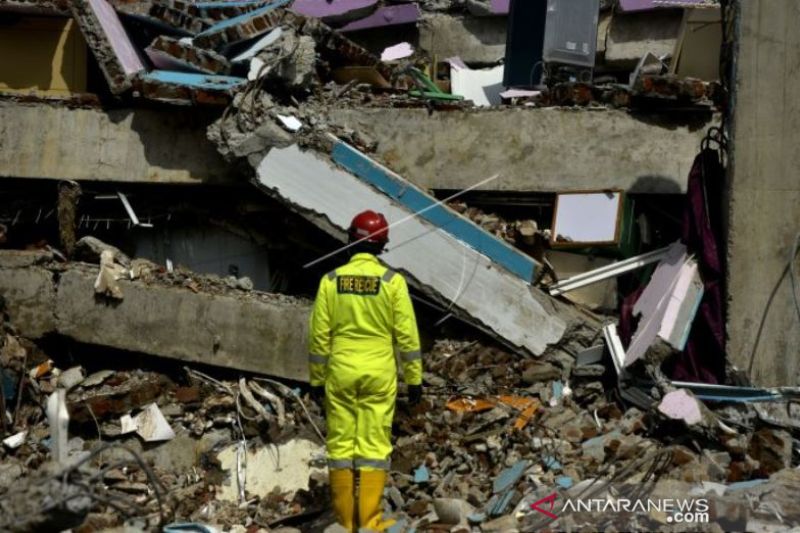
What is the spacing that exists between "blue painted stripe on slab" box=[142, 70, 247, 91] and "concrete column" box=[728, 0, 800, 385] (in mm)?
3734

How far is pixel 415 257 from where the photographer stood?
8.04 m

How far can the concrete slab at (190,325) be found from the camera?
26.7ft

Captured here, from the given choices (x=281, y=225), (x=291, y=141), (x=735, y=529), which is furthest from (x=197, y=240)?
(x=735, y=529)

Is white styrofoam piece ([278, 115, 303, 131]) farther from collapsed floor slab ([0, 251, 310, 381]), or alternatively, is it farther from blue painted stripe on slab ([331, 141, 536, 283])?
collapsed floor slab ([0, 251, 310, 381])

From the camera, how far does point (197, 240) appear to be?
9.29 metres

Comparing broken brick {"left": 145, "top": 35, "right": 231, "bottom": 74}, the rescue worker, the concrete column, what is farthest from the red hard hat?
broken brick {"left": 145, "top": 35, "right": 231, "bottom": 74}

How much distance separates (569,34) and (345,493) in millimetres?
4737

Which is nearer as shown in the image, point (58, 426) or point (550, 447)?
point (58, 426)

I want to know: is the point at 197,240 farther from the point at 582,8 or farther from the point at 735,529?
the point at 735,529

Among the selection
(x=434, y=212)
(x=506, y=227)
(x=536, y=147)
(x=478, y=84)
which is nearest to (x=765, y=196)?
(x=536, y=147)

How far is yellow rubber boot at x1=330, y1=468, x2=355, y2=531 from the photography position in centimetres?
623

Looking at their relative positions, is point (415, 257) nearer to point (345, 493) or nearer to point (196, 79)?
point (345, 493)

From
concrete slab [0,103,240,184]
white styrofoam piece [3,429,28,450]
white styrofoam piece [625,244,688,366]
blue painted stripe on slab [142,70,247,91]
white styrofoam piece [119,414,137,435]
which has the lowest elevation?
white styrofoam piece [3,429,28,450]

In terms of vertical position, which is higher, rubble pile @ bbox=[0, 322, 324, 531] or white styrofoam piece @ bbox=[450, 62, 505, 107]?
white styrofoam piece @ bbox=[450, 62, 505, 107]
